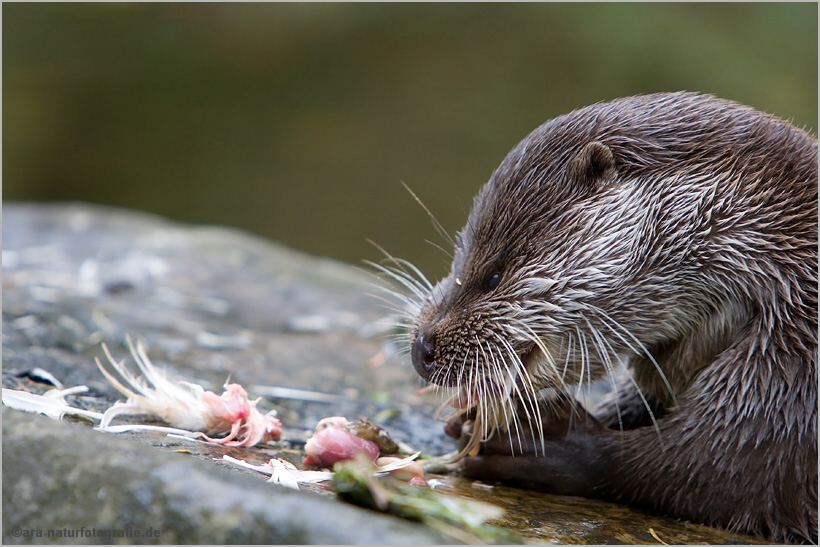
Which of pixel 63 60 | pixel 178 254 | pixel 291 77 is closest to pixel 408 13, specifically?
pixel 291 77

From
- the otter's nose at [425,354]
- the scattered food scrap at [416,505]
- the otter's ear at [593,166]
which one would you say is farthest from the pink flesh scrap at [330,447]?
the otter's ear at [593,166]

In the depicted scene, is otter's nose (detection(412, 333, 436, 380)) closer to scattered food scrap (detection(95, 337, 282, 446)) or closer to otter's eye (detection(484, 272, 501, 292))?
otter's eye (detection(484, 272, 501, 292))

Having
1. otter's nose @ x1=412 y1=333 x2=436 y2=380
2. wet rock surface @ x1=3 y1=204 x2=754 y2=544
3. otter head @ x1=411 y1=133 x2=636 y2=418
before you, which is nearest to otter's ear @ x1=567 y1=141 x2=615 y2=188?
otter head @ x1=411 y1=133 x2=636 y2=418

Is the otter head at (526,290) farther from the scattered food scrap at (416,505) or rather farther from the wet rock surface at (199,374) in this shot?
the scattered food scrap at (416,505)

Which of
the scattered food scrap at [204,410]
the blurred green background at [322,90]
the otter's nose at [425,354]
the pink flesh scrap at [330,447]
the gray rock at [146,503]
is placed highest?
the blurred green background at [322,90]

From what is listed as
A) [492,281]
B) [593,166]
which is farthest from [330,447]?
[593,166]

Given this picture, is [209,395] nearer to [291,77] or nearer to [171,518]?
[171,518]
